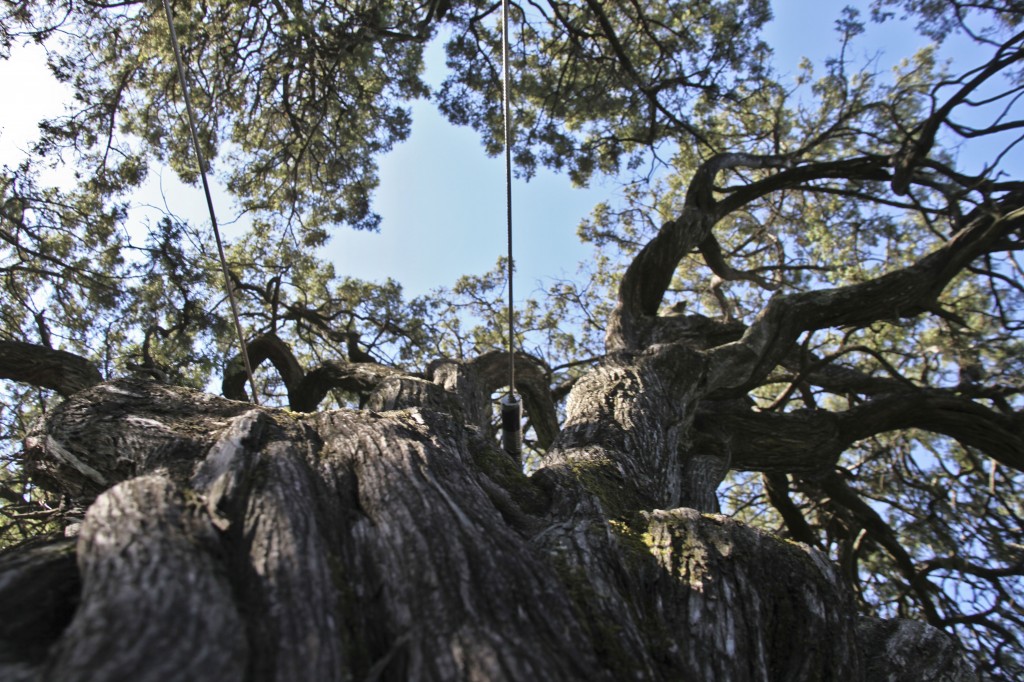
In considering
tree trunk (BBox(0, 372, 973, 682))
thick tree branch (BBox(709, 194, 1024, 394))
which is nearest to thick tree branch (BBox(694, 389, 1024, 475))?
thick tree branch (BBox(709, 194, 1024, 394))

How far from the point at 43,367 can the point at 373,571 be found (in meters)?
3.64

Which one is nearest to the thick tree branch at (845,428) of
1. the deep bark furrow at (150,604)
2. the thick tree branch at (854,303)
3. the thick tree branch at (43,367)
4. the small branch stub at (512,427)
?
the thick tree branch at (854,303)

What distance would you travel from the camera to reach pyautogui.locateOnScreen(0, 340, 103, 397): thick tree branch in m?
4.25

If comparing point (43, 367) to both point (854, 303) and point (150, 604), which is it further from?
point (854, 303)

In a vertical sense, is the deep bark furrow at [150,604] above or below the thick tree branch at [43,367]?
below

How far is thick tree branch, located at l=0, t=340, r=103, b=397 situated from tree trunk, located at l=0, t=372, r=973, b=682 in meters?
1.57

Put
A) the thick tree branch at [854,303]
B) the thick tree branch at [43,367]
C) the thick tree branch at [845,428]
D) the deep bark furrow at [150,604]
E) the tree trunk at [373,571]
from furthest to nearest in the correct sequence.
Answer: the thick tree branch at [845,428]
the thick tree branch at [854,303]
the thick tree branch at [43,367]
the tree trunk at [373,571]
the deep bark furrow at [150,604]

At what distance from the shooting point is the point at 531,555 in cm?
191

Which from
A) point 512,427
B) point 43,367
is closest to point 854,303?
point 512,427

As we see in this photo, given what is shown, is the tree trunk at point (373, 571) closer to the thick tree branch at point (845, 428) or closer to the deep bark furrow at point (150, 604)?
the deep bark furrow at point (150, 604)

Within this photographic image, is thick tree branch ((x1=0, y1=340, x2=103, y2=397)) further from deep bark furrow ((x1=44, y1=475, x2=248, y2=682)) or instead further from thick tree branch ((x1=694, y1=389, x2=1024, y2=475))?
thick tree branch ((x1=694, y1=389, x2=1024, y2=475))

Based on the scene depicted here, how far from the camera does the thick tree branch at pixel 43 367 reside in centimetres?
425

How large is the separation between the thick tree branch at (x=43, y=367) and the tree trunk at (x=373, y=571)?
157 centimetres

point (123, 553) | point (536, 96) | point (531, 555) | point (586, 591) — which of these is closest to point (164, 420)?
point (123, 553)
